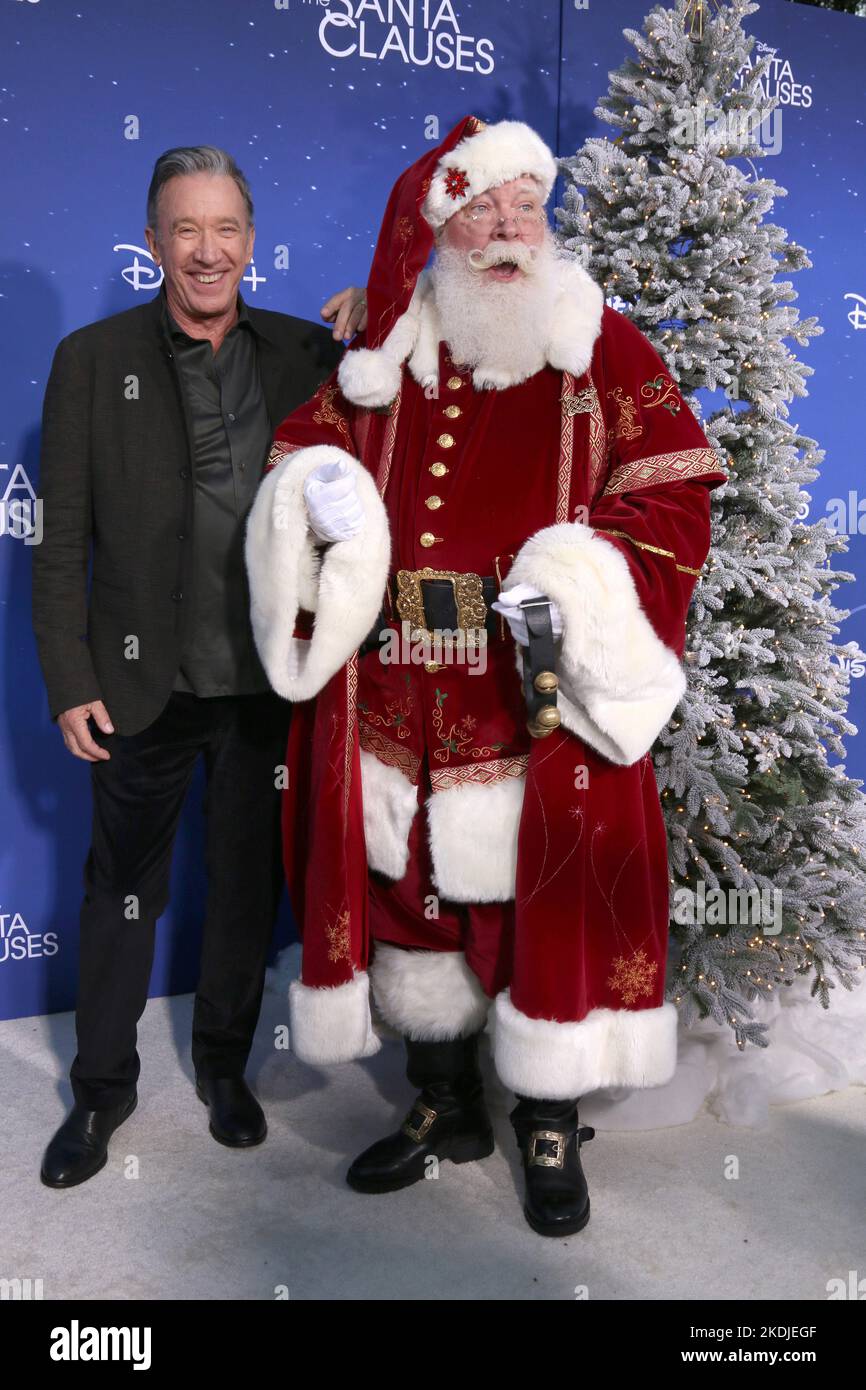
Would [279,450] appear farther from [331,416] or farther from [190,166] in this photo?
[190,166]

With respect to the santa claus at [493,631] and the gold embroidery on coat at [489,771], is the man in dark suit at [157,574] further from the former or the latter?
the gold embroidery on coat at [489,771]

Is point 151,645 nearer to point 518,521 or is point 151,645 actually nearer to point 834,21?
point 518,521

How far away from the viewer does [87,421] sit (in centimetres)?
251

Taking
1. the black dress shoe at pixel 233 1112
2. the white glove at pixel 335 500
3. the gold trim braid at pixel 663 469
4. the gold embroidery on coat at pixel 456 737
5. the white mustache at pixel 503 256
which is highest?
the white mustache at pixel 503 256

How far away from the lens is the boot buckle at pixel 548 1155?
245 centimetres

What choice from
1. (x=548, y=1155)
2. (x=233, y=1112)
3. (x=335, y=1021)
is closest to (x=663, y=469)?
(x=335, y=1021)

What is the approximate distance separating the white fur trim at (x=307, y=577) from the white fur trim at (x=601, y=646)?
0.30 meters

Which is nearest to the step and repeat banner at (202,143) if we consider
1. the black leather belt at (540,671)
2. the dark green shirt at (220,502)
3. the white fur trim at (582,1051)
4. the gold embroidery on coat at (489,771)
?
the dark green shirt at (220,502)

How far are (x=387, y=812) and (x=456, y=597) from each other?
46cm

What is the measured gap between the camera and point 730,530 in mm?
2889

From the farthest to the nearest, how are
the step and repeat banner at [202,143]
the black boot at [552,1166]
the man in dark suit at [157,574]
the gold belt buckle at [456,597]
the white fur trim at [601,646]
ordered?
the step and repeat banner at [202,143], the man in dark suit at [157,574], the black boot at [552,1166], the gold belt buckle at [456,597], the white fur trim at [601,646]

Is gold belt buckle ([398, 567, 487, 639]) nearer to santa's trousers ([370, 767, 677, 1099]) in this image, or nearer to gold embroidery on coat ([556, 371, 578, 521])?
gold embroidery on coat ([556, 371, 578, 521])

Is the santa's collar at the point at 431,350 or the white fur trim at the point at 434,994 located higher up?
the santa's collar at the point at 431,350

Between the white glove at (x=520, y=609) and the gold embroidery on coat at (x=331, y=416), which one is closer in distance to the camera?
the white glove at (x=520, y=609)
